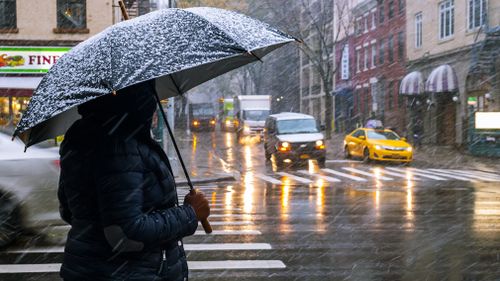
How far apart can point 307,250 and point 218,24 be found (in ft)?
16.1

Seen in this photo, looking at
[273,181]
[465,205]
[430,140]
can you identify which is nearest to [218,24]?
[465,205]

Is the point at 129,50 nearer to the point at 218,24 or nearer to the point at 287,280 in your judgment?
the point at 218,24

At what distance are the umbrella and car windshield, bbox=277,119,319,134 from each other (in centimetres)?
1976

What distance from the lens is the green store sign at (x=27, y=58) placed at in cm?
2380

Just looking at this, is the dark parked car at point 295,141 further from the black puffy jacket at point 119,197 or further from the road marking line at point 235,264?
the black puffy jacket at point 119,197

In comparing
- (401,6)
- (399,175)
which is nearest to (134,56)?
(399,175)

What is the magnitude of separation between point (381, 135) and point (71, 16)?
13.5 metres

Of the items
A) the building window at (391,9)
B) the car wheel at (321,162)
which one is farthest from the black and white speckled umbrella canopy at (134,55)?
the building window at (391,9)

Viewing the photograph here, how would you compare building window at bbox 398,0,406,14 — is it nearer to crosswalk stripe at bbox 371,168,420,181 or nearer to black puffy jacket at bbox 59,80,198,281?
crosswalk stripe at bbox 371,168,420,181

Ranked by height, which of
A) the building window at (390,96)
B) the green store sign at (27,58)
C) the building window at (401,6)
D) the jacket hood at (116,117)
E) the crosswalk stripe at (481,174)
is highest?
the building window at (401,6)

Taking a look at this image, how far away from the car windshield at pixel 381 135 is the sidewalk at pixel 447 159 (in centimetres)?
135

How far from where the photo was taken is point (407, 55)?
38469 millimetres

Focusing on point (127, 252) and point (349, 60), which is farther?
point (349, 60)

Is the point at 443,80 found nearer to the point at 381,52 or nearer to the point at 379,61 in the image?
the point at 381,52
